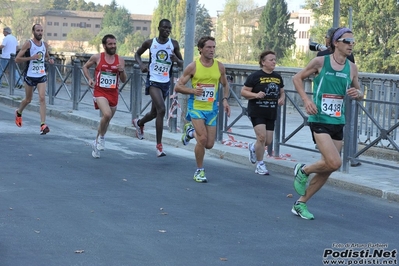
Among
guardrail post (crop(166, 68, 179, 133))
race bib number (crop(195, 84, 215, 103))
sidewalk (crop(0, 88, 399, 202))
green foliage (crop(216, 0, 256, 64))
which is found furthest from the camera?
green foliage (crop(216, 0, 256, 64))

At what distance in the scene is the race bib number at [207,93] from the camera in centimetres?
1033

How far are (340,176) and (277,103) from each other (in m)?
1.27

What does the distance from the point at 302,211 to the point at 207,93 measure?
276 cm

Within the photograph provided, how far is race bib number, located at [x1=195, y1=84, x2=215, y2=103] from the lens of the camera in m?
10.3

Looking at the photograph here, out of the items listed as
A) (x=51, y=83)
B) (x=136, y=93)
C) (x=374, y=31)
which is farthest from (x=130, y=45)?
(x=136, y=93)

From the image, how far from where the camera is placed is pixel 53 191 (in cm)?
903

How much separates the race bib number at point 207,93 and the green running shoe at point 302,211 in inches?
101

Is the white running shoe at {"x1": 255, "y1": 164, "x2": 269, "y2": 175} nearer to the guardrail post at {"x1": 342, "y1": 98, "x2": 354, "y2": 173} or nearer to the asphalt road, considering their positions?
the asphalt road

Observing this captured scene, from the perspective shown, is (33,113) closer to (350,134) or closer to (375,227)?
(350,134)

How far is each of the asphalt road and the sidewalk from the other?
0.24m

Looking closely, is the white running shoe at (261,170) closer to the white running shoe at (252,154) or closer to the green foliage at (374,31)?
the white running shoe at (252,154)

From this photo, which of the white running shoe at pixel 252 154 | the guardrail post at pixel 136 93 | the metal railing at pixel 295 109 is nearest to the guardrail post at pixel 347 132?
the metal railing at pixel 295 109

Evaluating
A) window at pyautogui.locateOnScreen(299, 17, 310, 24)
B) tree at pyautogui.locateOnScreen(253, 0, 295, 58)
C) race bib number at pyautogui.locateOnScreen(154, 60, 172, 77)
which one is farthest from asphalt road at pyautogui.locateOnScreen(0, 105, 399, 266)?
window at pyautogui.locateOnScreen(299, 17, 310, 24)

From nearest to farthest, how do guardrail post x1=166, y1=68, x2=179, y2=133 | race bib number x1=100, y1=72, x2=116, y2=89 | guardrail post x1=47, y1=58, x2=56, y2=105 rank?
race bib number x1=100, y1=72, x2=116, y2=89 → guardrail post x1=166, y1=68, x2=179, y2=133 → guardrail post x1=47, y1=58, x2=56, y2=105
